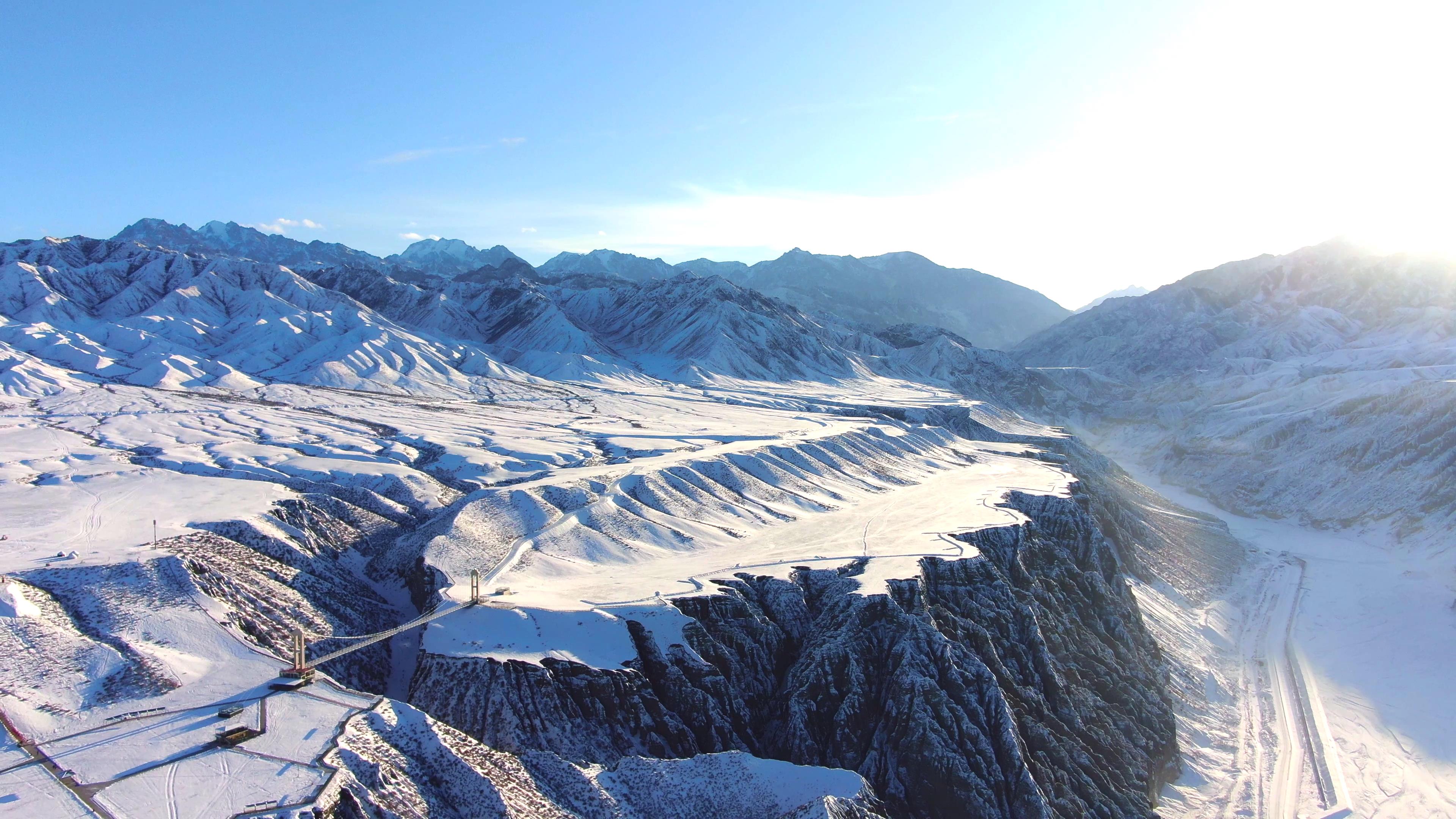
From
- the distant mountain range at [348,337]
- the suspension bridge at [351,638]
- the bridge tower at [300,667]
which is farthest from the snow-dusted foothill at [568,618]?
the distant mountain range at [348,337]

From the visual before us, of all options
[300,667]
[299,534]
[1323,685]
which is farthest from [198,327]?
[1323,685]

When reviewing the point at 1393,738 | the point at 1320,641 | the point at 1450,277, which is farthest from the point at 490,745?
the point at 1450,277

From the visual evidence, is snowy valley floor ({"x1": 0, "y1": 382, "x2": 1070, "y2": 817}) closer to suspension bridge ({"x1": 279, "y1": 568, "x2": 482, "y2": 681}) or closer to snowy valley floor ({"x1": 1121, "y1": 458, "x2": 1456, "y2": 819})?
suspension bridge ({"x1": 279, "y1": 568, "x2": 482, "y2": 681})

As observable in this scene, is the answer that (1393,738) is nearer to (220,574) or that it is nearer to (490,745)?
(490,745)

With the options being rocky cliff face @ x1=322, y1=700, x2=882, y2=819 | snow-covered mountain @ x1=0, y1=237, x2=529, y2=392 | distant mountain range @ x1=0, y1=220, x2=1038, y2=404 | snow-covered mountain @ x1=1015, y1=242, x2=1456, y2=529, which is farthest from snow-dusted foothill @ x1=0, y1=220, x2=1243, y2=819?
distant mountain range @ x1=0, y1=220, x2=1038, y2=404

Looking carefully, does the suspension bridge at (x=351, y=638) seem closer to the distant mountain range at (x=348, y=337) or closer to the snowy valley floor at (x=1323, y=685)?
the snowy valley floor at (x=1323, y=685)
